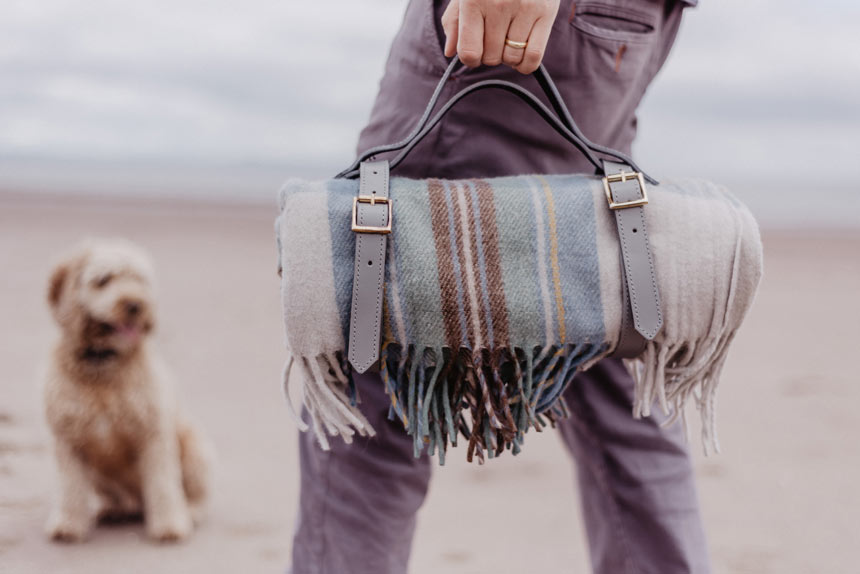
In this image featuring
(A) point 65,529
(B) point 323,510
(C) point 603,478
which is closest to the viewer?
(B) point 323,510

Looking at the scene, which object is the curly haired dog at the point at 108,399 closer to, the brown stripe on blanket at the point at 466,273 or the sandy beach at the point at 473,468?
the sandy beach at the point at 473,468

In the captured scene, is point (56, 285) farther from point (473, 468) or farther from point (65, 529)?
point (473, 468)

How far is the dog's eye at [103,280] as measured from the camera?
2.38 m

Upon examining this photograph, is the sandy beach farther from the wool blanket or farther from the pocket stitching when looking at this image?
the pocket stitching

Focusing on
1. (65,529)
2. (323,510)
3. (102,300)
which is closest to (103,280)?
(102,300)

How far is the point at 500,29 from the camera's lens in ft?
3.59

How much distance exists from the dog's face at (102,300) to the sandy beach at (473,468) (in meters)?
0.58

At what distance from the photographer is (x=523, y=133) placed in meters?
1.25

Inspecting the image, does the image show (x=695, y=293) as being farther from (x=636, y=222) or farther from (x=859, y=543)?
(x=859, y=543)

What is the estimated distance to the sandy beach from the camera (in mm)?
2264

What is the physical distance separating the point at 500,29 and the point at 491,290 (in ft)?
1.19

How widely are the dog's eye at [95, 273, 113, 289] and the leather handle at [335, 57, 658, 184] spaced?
1484 millimetres

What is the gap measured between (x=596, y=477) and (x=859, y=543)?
130cm

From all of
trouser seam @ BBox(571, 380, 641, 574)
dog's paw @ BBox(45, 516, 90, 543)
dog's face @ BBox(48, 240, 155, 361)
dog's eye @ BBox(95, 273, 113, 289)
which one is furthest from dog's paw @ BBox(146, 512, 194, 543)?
trouser seam @ BBox(571, 380, 641, 574)
